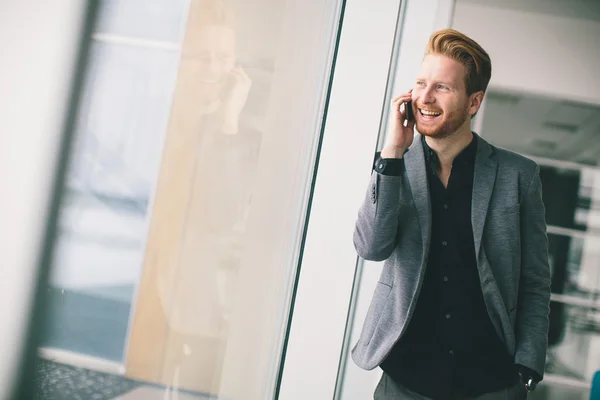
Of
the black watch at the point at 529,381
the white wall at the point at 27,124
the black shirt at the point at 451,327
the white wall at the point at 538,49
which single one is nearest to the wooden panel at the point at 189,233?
the white wall at the point at 27,124

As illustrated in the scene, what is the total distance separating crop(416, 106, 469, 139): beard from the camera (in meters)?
1.51

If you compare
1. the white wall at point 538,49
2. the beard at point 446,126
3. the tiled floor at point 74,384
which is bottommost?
the tiled floor at point 74,384

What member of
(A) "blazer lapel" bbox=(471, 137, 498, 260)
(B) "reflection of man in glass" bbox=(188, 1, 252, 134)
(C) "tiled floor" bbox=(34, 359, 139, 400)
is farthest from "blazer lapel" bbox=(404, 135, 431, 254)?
(C) "tiled floor" bbox=(34, 359, 139, 400)

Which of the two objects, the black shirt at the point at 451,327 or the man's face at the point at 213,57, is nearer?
the man's face at the point at 213,57

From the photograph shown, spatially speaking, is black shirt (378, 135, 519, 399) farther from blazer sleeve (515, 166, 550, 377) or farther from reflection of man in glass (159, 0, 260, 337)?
reflection of man in glass (159, 0, 260, 337)

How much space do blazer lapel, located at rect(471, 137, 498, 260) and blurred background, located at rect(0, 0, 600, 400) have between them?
56cm

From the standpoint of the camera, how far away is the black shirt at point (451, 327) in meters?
1.40

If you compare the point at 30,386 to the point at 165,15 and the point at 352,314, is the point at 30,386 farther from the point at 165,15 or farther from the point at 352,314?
the point at 352,314

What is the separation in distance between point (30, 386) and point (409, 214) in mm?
1059

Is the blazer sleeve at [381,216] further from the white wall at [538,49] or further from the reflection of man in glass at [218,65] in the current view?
the white wall at [538,49]

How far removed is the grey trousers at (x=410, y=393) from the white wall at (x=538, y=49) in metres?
2.26

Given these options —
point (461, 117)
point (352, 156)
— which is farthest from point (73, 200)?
point (352, 156)

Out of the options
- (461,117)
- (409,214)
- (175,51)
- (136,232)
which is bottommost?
(136,232)

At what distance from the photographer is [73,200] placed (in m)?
0.71
